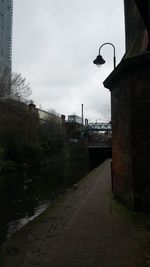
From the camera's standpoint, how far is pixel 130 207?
34.9 ft

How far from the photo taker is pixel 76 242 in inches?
282

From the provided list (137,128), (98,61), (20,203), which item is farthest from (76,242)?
(20,203)

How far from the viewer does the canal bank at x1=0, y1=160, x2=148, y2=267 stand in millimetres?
6094

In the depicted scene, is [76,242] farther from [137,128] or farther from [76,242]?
[137,128]

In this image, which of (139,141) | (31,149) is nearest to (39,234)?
(139,141)

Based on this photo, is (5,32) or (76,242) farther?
(5,32)

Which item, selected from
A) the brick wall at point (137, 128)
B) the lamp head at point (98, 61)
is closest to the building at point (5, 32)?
the lamp head at point (98, 61)

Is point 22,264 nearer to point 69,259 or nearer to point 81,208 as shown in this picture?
point 69,259

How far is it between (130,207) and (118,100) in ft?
11.8

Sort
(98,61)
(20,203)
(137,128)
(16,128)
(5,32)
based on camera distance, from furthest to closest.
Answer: (5,32) < (16,128) < (20,203) < (98,61) < (137,128)

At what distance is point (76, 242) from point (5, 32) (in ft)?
143

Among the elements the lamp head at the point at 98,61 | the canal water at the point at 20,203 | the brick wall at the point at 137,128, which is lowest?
the canal water at the point at 20,203

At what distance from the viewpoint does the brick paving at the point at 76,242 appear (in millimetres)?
6074

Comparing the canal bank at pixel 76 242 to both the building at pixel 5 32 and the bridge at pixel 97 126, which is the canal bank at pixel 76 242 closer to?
the building at pixel 5 32
